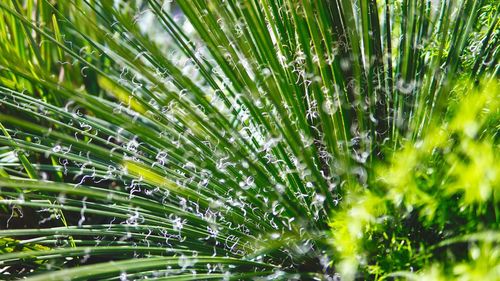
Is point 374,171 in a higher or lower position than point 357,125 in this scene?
lower

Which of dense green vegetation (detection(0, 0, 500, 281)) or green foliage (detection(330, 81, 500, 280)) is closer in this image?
green foliage (detection(330, 81, 500, 280))

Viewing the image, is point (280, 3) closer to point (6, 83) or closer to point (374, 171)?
point (374, 171)

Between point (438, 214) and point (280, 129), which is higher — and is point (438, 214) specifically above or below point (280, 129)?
below

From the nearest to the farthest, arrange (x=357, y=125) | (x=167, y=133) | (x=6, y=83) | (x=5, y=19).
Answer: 1. (x=357, y=125)
2. (x=167, y=133)
3. (x=6, y=83)
4. (x=5, y=19)

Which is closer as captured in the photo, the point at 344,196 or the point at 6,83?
the point at 344,196

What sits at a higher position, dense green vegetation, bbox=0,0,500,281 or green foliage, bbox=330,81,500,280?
dense green vegetation, bbox=0,0,500,281

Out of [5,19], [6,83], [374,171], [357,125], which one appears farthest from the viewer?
[5,19]

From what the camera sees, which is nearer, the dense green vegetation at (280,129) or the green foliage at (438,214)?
the green foliage at (438,214)

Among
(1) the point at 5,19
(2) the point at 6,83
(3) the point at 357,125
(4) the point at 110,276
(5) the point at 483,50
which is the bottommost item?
(4) the point at 110,276

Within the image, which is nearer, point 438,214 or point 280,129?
point 438,214

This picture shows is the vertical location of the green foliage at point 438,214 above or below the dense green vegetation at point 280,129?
below

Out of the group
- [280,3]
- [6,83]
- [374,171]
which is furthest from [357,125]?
[6,83]
